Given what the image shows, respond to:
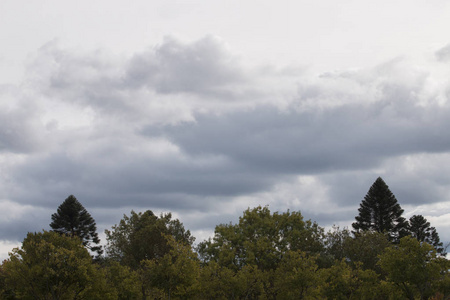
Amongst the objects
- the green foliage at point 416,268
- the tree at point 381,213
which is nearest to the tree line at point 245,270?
the green foliage at point 416,268

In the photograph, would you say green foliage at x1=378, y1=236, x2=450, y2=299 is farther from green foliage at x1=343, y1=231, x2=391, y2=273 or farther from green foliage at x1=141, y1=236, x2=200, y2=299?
green foliage at x1=343, y1=231, x2=391, y2=273

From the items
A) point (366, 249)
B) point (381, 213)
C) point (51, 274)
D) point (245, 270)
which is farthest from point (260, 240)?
point (381, 213)

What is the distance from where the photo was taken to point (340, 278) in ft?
172

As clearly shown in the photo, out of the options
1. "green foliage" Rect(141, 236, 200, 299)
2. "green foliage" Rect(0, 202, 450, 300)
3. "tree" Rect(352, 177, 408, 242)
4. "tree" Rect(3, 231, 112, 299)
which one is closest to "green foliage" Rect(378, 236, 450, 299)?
"green foliage" Rect(0, 202, 450, 300)

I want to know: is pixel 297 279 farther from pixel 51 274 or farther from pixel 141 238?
pixel 141 238

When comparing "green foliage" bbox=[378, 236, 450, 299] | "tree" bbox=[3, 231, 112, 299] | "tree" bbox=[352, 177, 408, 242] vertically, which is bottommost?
"green foliage" bbox=[378, 236, 450, 299]

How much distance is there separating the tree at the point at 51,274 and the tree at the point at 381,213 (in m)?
60.8

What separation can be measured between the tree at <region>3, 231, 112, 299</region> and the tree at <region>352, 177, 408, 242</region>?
60.8m

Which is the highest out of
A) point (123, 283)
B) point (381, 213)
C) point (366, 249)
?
point (381, 213)

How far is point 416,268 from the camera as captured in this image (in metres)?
46.9

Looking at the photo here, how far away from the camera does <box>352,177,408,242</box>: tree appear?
10056 centimetres

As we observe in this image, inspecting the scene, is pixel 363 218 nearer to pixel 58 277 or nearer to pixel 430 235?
pixel 430 235

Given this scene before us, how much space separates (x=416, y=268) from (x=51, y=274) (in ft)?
105

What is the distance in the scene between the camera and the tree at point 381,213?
10056cm
